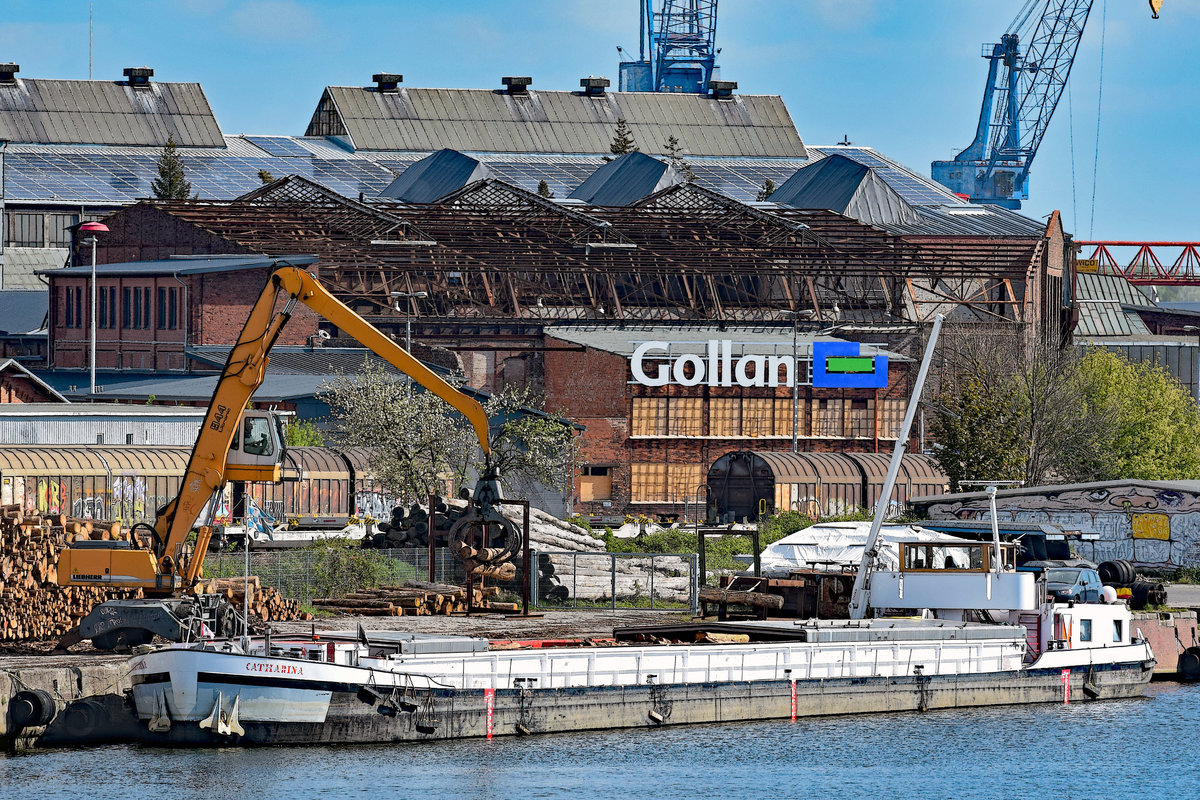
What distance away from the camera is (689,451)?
293 ft

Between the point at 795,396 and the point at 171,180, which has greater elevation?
the point at 171,180

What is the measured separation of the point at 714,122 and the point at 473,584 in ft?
354

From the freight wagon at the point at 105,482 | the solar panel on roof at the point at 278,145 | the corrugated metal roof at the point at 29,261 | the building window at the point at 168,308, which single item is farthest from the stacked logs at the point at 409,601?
the solar panel on roof at the point at 278,145

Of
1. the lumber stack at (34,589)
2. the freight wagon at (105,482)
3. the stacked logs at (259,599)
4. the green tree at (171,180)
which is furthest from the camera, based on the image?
the green tree at (171,180)

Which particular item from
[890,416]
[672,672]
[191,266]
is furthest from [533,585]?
[191,266]

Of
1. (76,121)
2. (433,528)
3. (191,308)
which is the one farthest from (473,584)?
(76,121)

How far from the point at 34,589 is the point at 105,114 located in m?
104

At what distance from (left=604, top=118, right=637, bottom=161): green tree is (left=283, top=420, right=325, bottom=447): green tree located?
69.1 meters

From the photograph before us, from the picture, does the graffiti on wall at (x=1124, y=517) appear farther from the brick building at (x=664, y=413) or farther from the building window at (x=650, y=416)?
the building window at (x=650, y=416)

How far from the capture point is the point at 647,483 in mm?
89125

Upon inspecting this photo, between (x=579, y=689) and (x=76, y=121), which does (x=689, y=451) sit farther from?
(x=76, y=121)

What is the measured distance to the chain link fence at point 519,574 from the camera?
49.4m

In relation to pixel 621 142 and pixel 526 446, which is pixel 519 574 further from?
pixel 621 142

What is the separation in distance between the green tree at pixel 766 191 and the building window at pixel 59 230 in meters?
42.8
